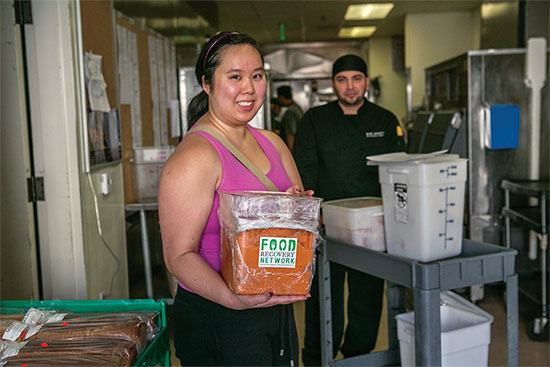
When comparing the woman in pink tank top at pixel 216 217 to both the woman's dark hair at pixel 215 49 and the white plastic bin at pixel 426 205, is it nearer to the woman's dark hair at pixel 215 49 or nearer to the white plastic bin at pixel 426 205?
the woman's dark hair at pixel 215 49

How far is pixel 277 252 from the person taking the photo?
1318 mm

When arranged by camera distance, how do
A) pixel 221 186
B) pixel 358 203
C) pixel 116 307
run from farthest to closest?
pixel 358 203 < pixel 116 307 < pixel 221 186

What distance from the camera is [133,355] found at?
157 cm

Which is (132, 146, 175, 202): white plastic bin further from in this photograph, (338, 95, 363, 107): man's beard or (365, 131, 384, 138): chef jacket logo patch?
(365, 131, 384, 138): chef jacket logo patch

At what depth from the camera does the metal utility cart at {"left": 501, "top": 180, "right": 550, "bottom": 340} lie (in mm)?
3293

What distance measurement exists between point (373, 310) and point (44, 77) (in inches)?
77.3

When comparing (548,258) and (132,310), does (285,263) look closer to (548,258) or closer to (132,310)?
(132,310)

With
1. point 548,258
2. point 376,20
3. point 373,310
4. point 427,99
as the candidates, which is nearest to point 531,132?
point 548,258

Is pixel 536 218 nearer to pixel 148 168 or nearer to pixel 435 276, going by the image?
pixel 435 276

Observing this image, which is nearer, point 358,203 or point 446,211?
point 446,211

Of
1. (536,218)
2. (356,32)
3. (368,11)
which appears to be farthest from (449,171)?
(356,32)

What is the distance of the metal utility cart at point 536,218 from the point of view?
10.8 feet

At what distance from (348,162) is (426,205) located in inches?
34.7

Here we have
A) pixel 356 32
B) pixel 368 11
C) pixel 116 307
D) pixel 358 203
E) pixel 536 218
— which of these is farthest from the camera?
pixel 356 32
